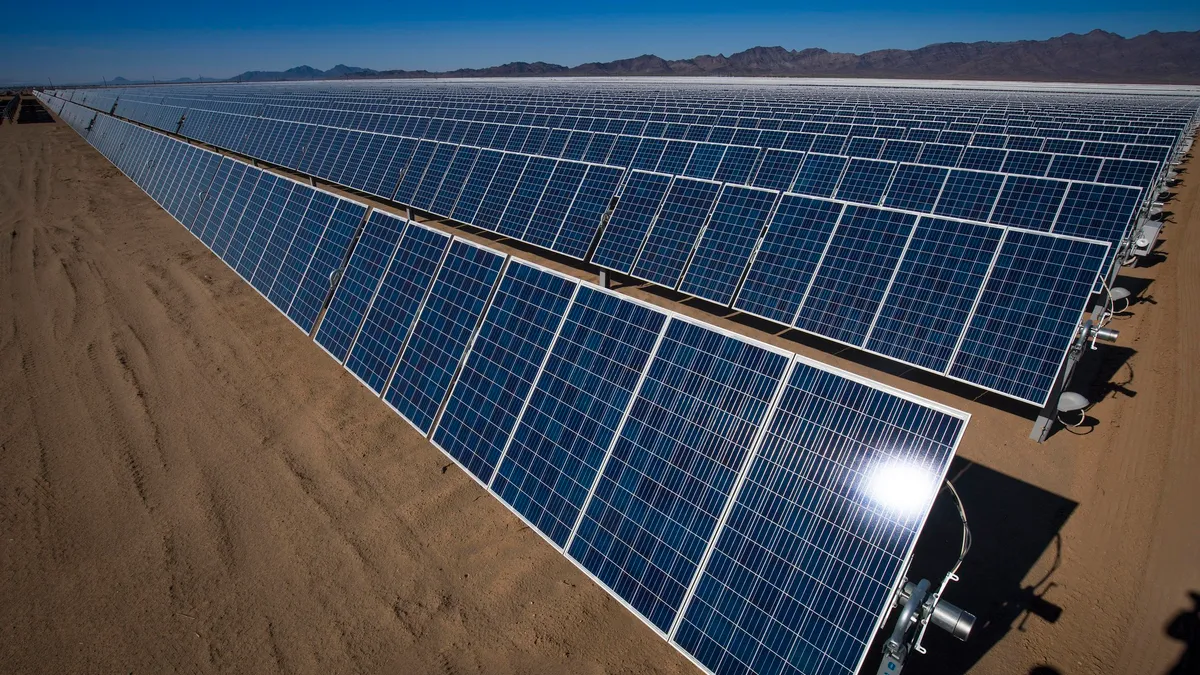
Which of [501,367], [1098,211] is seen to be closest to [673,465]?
[501,367]

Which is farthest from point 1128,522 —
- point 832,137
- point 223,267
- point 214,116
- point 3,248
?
point 214,116

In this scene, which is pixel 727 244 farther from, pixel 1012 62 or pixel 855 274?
pixel 1012 62

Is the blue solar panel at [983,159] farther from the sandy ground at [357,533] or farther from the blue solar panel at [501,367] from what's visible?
the blue solar panel at [501,367]

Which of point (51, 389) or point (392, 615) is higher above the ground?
point (392, 615)

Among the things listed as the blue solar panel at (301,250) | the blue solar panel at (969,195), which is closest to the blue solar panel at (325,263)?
the blue solar panel at (301,250)

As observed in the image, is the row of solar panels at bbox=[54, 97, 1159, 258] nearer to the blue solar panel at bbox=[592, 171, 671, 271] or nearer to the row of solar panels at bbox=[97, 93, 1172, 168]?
the row of solar panels at bbox=[97, 93, 1172, 168]

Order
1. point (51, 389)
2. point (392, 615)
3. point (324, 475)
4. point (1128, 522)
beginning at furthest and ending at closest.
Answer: point (51, 389) → point (324, 475) → point (1128, 522) → point (392, 615)

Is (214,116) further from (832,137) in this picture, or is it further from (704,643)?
(704,643)
